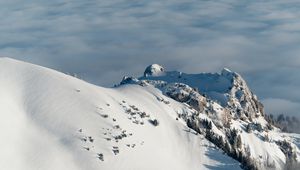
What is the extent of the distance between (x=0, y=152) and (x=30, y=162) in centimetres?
804

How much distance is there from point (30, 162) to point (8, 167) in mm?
6859

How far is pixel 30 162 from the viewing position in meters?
200

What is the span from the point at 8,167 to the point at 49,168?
10.8 meters

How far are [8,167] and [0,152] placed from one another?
6.03 meters

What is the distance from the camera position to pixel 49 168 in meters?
200

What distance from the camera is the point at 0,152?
653 feet

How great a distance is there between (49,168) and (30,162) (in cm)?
513

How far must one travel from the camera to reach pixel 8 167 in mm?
195000
